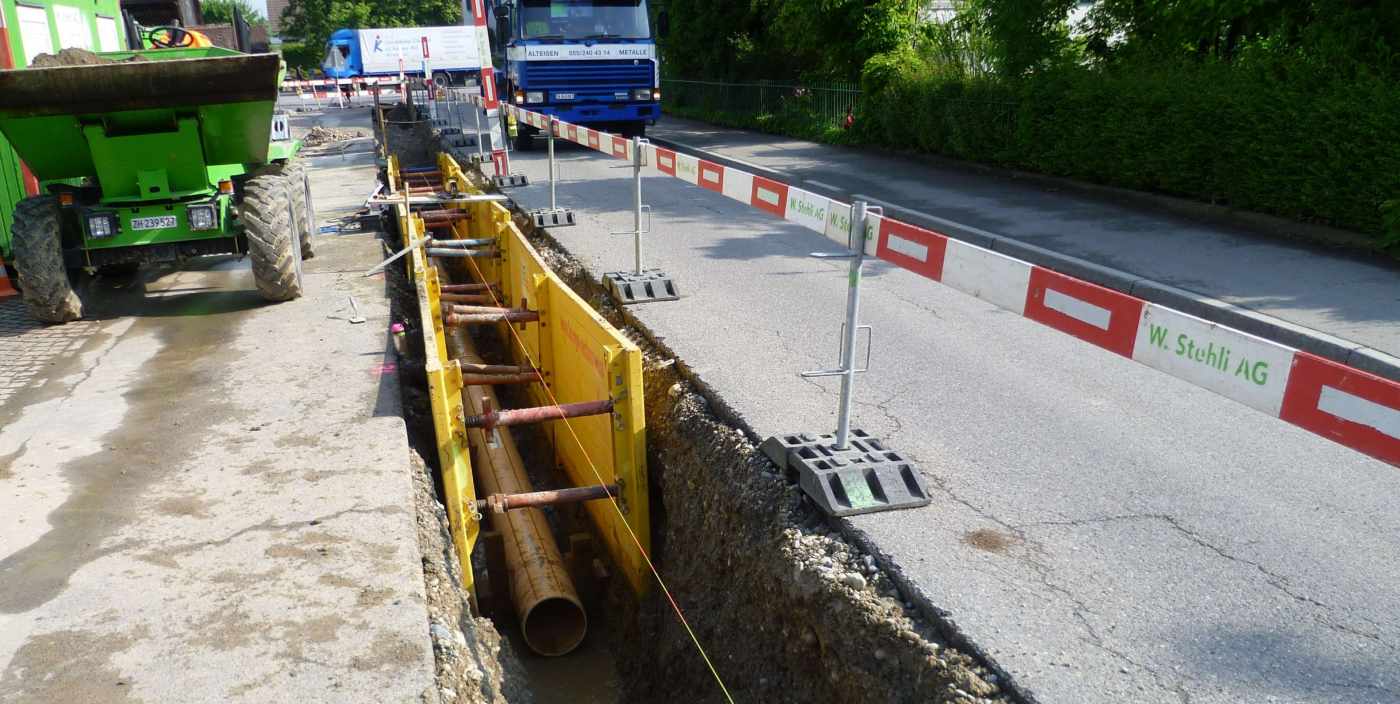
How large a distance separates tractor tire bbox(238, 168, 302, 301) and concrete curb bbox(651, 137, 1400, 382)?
693 centimetres

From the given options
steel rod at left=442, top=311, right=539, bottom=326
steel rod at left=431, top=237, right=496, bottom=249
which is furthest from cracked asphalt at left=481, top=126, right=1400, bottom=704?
steel rod at left=431, top=237, right=496, bottom=249

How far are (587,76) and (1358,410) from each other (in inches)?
712

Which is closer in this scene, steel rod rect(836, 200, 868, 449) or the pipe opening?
steel rod rect(836, 200, 868, 449)

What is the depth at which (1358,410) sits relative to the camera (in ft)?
8.75

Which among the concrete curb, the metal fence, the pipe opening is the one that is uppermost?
the metal fence

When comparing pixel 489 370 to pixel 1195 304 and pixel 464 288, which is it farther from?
pixel 1195 304

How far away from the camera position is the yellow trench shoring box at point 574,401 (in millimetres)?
5367

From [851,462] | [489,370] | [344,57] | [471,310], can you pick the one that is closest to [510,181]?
[471,310]

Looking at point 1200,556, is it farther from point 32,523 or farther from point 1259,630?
point 32,523

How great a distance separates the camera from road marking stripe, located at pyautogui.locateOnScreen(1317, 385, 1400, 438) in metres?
2.58

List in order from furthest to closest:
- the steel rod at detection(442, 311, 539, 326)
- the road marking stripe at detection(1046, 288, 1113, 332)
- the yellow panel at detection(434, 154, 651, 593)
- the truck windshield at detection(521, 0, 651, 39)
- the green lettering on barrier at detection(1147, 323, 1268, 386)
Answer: the truck windshield at detection(521, 0, 651, 39), the steel rod at detection(442, 311, 539, 326), the yellow panel at detection(434, 154, 651, 593), the road marking stripe at detection(1046, 288, 1113, 332), the green lettering on barrier at detection(1147, 323, 1268, 386)

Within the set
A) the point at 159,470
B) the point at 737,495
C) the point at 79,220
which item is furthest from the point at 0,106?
the point at 737,495

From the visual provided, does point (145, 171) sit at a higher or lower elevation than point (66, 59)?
lower

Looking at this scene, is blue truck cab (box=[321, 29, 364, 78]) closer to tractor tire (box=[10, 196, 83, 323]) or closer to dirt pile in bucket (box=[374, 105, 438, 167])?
dirt pile in bucket (box=[374, 105, 438, 167])
